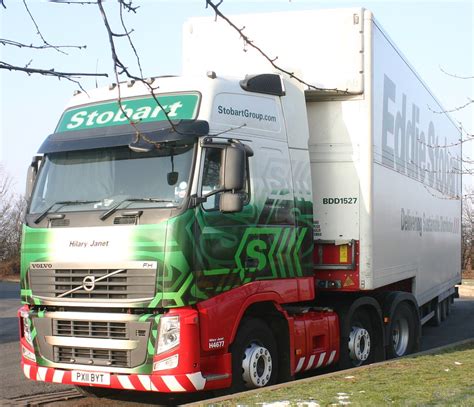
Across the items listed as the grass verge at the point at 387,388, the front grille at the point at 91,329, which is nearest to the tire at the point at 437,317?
the grass verge at the point at 387,388

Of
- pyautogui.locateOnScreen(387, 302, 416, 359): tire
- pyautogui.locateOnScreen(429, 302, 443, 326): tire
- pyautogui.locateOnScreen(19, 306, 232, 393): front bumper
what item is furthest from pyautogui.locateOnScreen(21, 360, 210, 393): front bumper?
pyautogui.locateOnScreen(429, 302, 443, 326): tire

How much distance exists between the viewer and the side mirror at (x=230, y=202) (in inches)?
282

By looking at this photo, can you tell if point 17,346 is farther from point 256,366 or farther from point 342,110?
point 342,110

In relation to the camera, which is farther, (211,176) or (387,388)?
(387,388)

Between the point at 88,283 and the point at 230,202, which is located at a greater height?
the point at 230,202

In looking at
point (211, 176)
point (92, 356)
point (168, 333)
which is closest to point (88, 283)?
point (92, 356)

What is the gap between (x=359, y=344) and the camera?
32.3 ft

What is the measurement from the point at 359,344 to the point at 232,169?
3.89m

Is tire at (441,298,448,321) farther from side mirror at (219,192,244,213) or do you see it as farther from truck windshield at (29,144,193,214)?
truck windshield at (29,144,193,214)

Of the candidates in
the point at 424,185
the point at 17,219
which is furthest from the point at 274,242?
the point at 17,219

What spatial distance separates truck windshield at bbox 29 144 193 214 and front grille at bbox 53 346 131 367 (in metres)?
1.39

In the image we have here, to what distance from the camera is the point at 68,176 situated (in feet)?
25.3

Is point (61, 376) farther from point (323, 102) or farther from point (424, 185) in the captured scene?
point (424, 185)

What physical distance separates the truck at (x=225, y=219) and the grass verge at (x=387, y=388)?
1.73 ft
